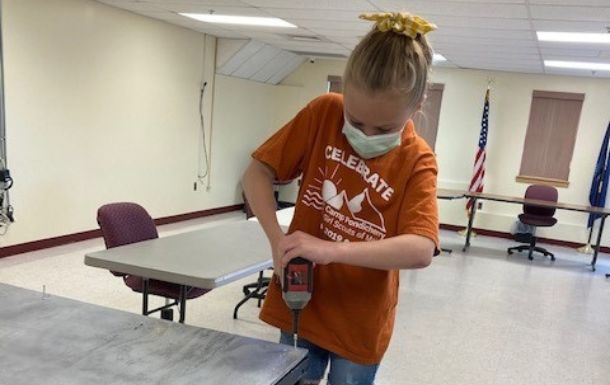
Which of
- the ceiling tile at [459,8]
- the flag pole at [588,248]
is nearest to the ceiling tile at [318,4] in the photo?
the ceiling tile at [459,8]

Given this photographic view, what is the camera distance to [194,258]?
2236mm

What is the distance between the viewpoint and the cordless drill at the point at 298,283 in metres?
0.93

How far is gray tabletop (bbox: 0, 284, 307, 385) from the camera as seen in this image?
949 mm

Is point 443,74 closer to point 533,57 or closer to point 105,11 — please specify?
point 533,57

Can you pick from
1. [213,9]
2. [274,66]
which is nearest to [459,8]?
[213,9]

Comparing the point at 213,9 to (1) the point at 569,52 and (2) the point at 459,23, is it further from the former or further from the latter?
(1) the point at 569,52

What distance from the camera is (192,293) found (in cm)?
268

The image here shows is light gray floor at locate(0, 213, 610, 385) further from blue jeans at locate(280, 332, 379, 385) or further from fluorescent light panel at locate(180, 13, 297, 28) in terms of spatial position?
fluorescent light panel at locate(180, 13, 297, 28)

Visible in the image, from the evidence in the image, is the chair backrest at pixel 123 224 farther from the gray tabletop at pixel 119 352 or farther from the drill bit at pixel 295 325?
the drill bit at pixel 295 325

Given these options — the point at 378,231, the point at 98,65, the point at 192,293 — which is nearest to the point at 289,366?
the point at 378,231

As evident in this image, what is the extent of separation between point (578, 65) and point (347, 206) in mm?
6278

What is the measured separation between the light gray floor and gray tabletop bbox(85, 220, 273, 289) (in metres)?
0.91

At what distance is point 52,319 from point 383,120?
875 millimetres

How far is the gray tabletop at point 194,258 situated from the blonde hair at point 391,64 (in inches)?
51.8
